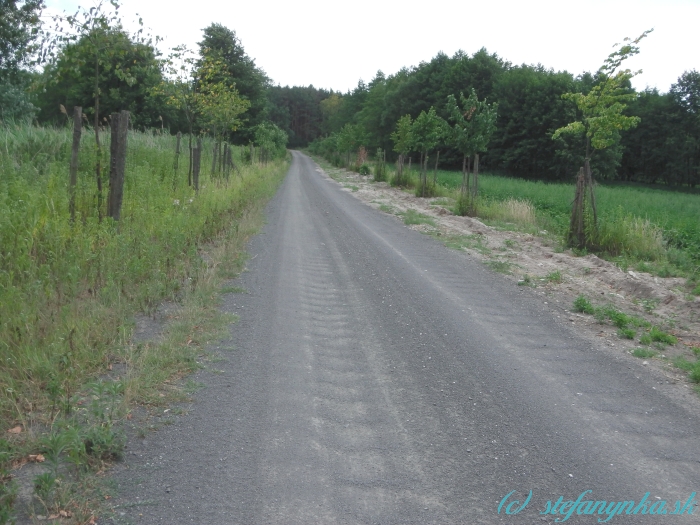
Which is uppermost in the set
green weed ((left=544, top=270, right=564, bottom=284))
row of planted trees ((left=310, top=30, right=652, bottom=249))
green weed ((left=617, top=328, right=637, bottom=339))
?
row of planted trees ((left=310, top=30, right=652, bottom=249))

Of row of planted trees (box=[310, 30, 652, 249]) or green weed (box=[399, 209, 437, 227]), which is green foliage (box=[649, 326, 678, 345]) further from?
green weed (box=[399, 209, 437, 227])

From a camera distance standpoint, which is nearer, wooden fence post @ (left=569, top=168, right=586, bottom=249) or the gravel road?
the gravel road

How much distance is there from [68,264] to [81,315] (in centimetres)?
135

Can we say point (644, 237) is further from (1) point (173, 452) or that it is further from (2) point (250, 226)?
(1) point (173, 452)

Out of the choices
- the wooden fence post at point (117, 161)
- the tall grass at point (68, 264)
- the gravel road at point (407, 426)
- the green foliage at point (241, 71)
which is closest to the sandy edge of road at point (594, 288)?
the gravel road at point (407, 426)

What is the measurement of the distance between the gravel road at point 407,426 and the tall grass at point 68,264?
3.41 feet

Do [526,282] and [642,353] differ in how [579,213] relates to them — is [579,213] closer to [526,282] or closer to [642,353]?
[526,282]

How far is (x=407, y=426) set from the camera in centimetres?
459

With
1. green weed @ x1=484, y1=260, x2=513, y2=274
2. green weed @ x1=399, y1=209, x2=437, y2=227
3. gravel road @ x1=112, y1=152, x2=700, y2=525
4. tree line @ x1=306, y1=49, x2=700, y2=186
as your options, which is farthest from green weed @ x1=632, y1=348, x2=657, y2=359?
tree line @ x1=306, y1=49, x2=700, y2=186

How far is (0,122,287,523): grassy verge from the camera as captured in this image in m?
3.69

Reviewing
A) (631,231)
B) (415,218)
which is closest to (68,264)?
(631,231)

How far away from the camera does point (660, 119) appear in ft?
201

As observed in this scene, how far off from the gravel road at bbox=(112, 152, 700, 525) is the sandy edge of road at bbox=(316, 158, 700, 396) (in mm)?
336

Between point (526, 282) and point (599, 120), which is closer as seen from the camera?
point (526, 282)
